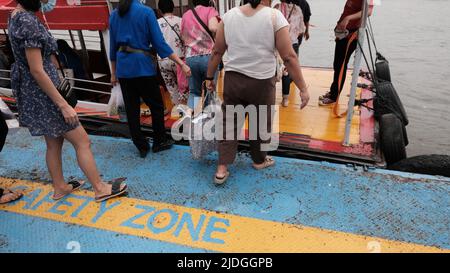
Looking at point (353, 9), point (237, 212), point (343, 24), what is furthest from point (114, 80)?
point (353, 9)

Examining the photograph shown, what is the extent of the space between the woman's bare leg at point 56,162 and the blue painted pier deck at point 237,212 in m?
0.11

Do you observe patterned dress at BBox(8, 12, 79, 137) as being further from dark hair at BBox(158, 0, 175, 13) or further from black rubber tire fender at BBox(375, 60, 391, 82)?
black rubber tire fender at BBox(375, 60, 391, 82)

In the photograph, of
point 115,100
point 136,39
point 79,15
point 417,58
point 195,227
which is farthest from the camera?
point 417,58

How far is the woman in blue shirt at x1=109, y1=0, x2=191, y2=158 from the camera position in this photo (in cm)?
283

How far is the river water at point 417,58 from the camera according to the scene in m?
6.60

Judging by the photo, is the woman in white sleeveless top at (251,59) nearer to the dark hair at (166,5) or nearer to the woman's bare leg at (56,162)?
the dark hair at (166,5)

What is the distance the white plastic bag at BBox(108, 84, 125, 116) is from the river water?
5.16m

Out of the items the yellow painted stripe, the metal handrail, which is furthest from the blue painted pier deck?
the metal handrail

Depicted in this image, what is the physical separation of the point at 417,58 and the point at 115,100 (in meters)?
11.4

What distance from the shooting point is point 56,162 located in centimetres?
264

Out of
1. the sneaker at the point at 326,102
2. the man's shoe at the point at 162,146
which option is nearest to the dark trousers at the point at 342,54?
the sneaker at the point at 326,102

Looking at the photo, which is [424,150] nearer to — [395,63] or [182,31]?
[182,31]

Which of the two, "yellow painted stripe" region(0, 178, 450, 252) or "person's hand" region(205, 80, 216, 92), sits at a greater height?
"person's hand" region(205, 80, 216, 92)

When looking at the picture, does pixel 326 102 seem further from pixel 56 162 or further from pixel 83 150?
pixel 56 162
